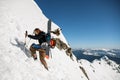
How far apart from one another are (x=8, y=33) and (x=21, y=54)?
3.07 meters

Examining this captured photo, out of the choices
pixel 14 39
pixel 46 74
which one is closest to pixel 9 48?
pixel 14 39

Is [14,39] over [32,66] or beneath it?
over

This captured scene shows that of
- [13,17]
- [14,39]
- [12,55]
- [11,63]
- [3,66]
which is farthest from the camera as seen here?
[13,17]

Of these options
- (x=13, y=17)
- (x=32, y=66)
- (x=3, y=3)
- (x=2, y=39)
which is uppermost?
(x=3, y=3)

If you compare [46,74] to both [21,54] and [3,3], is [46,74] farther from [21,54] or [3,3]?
[3,3]

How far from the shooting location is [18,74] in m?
10.1

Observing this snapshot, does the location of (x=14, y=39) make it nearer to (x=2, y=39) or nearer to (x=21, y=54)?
(x=2, y=39)

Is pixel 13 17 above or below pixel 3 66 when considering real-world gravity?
above

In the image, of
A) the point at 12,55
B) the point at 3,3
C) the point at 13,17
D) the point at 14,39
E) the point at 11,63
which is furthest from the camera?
the point at 3,3

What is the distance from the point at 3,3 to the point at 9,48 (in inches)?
364

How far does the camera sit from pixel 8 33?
13.9 meters

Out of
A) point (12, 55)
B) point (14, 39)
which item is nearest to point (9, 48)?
point (12, 55)

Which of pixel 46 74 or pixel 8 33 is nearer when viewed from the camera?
pixel 46 74

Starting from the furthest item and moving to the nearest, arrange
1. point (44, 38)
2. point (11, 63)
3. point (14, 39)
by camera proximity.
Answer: point (14, 39) < point (44, 38) < point (11, 63)
